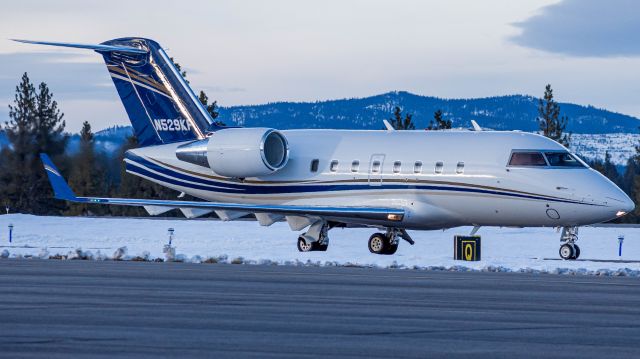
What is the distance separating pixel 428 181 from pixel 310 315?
19.2 metres

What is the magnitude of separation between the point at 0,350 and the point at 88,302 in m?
5.17

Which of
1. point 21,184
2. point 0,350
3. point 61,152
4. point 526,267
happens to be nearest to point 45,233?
point 61,152

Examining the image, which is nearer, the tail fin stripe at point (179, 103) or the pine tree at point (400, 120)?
the tail fin stripe at point (179, 103)

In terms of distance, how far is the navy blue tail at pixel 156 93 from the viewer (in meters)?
39.1

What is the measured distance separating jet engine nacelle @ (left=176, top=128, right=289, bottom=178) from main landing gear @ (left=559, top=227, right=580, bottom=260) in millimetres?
9125

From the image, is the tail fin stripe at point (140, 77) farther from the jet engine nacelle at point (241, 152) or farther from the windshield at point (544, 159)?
the windshield at point (544, 159)

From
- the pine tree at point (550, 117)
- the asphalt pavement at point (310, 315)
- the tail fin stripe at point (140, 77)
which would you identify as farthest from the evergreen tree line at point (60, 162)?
the asphalt pavement at point (310, 315)

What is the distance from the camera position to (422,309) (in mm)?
16656

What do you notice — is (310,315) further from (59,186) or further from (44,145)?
(44,145)

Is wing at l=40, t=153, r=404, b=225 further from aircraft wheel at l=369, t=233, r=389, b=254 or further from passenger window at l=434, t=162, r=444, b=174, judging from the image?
passenger window at l=434, t=162, r=444, b=174

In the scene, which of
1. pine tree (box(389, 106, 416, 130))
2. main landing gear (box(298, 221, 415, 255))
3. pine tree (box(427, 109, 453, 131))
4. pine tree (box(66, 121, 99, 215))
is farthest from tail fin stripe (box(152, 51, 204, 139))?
pine tree (box(389, 106, 416, 130))

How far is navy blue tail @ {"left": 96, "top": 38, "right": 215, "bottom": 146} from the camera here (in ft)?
128

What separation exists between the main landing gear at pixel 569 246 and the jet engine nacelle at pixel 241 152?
29.9 feet

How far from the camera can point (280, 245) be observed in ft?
136
